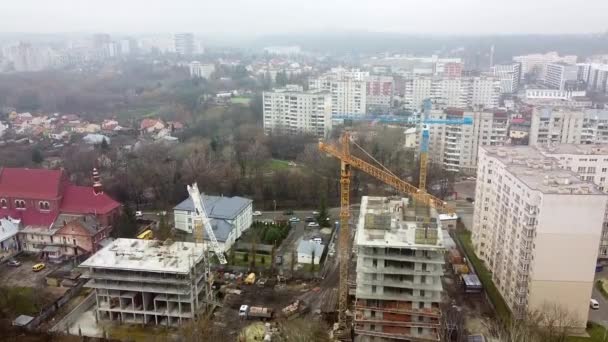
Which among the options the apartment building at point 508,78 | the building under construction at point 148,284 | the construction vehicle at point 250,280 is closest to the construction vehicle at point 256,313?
the building under construction at point 148,284

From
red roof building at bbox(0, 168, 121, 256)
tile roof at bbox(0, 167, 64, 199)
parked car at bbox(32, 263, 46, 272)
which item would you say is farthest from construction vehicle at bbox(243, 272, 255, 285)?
tile roof at bbox(0, 167, 64, 199)

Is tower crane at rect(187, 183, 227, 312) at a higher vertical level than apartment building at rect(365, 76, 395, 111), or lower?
lower

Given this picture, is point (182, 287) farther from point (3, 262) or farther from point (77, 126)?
point (77, 126)

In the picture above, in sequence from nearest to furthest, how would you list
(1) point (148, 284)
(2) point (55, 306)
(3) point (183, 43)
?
(1) point (148, 284), (2) point (55, 306), (3) point (183, 43)

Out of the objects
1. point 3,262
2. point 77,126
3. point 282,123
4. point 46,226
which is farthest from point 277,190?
point 77,126

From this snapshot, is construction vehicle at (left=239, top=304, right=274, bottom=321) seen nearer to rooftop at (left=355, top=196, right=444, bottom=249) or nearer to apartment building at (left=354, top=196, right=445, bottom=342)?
apartment building at (left=354, top=196, right=445, bottom=342)

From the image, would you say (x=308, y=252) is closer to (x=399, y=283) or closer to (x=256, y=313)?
(x=256, y=313)

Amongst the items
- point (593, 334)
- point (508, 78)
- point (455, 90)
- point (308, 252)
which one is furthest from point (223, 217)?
point (508, 78)
